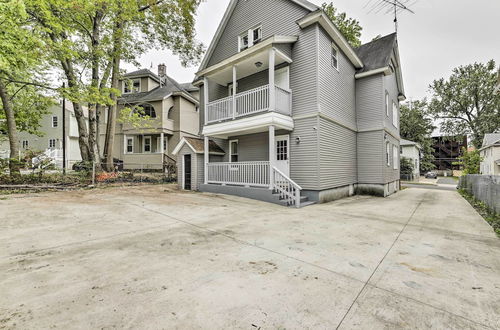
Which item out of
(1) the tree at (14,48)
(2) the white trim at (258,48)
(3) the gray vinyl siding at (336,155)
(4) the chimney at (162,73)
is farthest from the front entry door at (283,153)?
(4) the chimney at (162,73)

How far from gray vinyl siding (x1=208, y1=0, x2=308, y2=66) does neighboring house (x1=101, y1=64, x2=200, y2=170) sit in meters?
8.45

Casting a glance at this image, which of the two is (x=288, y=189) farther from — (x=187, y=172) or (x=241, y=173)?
(x=187, y=172)

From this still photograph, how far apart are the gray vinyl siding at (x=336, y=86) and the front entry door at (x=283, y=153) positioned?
6.60 feet

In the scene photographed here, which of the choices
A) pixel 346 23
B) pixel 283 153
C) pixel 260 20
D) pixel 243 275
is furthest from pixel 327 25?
pixel 346 23

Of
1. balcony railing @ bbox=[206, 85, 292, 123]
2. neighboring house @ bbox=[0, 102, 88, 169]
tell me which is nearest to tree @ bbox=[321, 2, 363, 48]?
balcony railing @ bbox=[206, 85, 292, 123]

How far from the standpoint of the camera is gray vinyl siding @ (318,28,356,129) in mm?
9012

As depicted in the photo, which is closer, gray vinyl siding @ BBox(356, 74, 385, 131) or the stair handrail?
the stair handrail

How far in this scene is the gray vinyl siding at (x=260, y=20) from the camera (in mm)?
9789

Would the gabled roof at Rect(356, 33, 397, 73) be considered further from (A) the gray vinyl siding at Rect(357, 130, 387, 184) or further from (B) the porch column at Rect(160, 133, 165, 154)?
(B) the porch column at Rect(160, 133, 165, 154)

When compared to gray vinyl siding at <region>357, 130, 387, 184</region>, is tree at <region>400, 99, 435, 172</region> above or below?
above

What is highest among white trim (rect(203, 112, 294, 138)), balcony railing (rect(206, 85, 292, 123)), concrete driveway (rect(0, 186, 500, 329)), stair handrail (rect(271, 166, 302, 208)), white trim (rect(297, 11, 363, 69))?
white trim (rect(297, 11, 363, 69))

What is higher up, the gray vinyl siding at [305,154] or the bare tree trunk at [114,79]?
the bare tree trunk at [114,79]

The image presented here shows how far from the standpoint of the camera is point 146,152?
20625mm

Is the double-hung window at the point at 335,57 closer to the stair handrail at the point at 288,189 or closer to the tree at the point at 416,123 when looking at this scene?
the stair handrail at the point at 288,189
